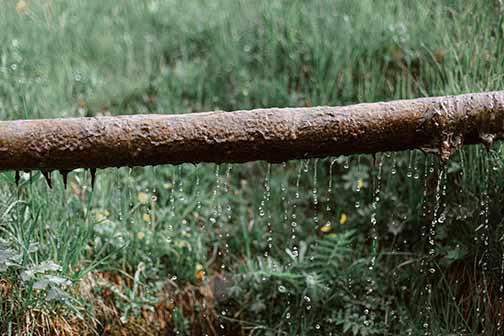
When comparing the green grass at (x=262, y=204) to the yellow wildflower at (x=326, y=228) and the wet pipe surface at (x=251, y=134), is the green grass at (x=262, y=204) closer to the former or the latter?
the yellow wildflower at (x=326, y=228)

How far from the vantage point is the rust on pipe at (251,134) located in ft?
7.98

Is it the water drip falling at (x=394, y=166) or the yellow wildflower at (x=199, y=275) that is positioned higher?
the water drip falling at (x=394, y=166)

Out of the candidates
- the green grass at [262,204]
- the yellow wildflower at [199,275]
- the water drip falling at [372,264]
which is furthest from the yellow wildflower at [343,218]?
the yellow wildflower at [199,275]

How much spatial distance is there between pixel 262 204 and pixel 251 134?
4.63ft

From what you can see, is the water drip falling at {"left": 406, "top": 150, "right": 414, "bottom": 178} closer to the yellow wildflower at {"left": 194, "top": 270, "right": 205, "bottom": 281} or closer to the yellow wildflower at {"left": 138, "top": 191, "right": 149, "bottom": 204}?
the yellow wildflower at {"left": 194, "top": 270, "right": 205, "bottom": 281}

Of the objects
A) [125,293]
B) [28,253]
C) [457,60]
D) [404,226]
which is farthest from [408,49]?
[28,253]

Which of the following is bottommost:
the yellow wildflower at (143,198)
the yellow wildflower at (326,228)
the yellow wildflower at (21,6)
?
the yellow wildflower at (326,228)

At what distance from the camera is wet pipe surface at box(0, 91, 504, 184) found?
95.8 inches

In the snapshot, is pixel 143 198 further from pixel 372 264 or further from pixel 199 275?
pixel 372 264

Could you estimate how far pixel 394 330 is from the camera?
10.9ft

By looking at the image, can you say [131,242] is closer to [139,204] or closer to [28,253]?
[139,204]

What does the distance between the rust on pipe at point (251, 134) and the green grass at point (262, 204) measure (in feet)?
1.93

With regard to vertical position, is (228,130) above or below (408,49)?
below

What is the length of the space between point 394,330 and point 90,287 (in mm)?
1478
